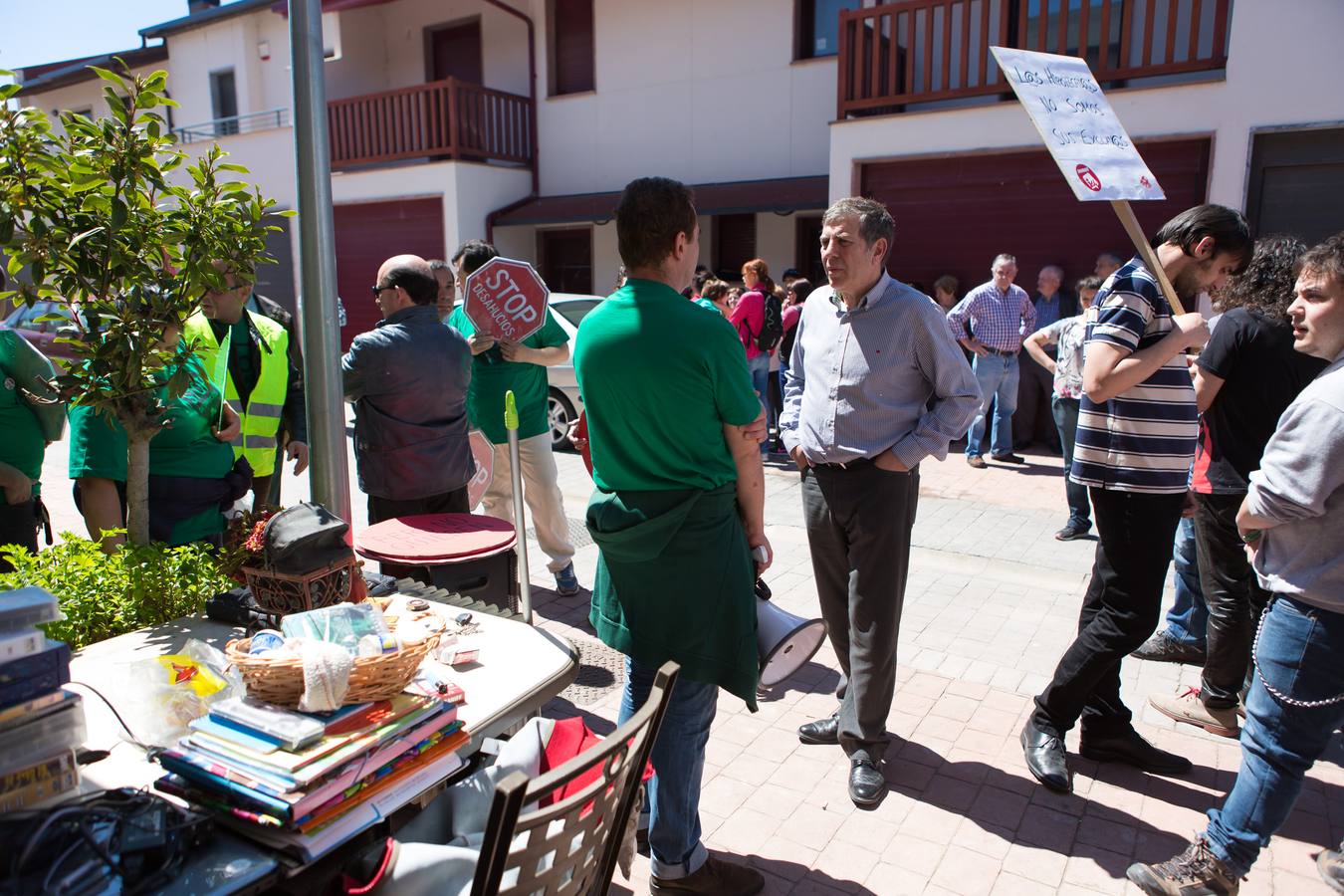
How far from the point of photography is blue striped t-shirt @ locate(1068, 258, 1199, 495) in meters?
2.97

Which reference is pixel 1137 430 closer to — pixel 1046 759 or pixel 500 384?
pixel 1046 759

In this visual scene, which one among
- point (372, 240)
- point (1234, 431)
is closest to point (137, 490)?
point (1234, 431)

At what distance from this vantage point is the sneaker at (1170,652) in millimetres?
4320

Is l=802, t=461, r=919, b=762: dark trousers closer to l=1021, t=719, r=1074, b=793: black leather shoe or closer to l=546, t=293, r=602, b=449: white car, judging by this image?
l=1021, t=719, r=1074, b=793: black leather shoe

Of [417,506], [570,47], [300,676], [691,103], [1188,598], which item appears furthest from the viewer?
[570,47]

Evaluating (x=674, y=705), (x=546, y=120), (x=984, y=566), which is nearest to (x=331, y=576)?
Answer: (x=674, y=705)

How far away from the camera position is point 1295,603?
7.98 feet

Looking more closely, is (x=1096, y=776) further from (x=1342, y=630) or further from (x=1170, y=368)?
(x=1170, y=368)

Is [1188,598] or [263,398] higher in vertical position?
[263,398]

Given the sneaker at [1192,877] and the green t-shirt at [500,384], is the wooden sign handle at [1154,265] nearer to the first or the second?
the sneaker at [1192,877]

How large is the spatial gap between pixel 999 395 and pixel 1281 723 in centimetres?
696

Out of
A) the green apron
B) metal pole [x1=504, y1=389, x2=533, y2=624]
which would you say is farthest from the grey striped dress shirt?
metal pole [x1=504, y1=389, x2=533, y2=624]

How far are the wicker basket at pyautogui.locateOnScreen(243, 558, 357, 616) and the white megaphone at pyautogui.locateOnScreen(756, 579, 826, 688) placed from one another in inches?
44.9

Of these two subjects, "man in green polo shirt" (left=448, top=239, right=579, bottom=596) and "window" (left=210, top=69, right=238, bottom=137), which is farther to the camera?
"window" (left=210, top=69, right=238, bottom=137)
